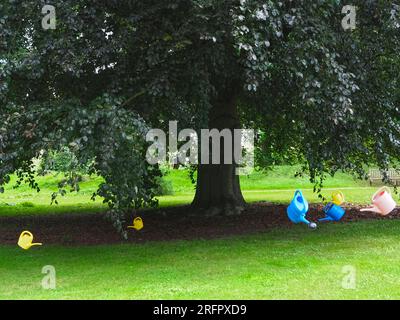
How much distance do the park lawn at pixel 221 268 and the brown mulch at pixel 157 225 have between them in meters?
0.84

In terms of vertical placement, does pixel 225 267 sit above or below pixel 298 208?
below

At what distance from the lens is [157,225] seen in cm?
1321

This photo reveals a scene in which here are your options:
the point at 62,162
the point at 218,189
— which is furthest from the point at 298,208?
the point at 218,189

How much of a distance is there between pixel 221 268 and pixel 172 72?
10.2 feet

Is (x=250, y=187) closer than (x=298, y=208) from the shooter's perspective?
No

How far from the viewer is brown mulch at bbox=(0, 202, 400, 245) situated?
452 inches

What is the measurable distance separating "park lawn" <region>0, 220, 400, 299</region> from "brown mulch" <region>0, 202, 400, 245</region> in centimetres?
84

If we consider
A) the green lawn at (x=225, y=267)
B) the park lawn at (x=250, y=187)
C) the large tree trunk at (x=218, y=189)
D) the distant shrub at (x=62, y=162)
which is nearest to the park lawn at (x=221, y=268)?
the green lawn at (x=225, y=267)

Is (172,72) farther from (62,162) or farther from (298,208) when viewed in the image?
(298,208)

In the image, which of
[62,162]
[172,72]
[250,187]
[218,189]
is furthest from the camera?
[250,187]

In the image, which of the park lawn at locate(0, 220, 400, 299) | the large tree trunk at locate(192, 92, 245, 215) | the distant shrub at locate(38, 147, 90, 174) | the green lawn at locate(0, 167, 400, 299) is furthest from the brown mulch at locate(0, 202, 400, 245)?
the distant shrub at locate(38, 147, 90, 174)

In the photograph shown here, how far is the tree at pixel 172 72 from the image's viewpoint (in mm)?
7949

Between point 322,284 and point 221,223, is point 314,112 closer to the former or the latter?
point 322,284

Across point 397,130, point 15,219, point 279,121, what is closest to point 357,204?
point 279,121
